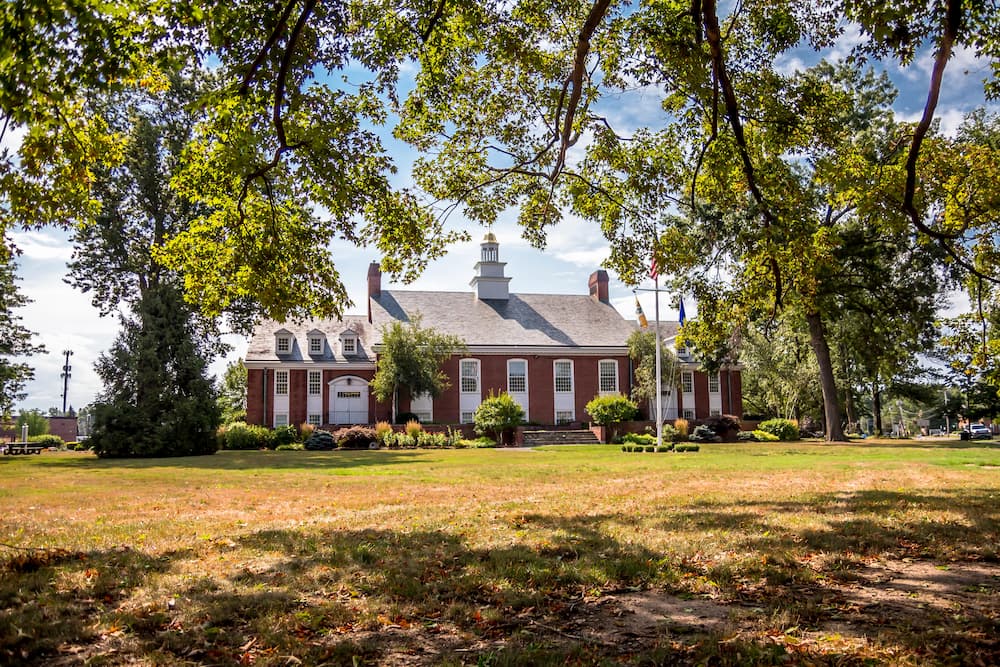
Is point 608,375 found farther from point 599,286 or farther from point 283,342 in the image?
point 283,342

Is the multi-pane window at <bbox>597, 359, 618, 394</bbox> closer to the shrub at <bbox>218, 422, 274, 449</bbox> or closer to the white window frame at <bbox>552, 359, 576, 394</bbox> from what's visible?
→ the white window frame at <bbox>552, 359, 576, 394</bbox>

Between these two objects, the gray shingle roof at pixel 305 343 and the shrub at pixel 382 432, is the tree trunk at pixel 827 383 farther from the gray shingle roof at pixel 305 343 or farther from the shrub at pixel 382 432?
the gray shingle roof at pixel 305 343

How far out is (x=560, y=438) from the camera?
35219mm

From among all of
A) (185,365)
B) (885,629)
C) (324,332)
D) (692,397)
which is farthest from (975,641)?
(692,397)

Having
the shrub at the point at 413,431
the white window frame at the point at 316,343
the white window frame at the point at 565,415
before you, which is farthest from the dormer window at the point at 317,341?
the white window frame at the point at 565,415

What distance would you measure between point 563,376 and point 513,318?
498 centimetres

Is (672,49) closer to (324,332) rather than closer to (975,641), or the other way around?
(975,641)

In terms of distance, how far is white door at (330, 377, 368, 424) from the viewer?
4022cm

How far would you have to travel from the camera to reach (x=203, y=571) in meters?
5.12

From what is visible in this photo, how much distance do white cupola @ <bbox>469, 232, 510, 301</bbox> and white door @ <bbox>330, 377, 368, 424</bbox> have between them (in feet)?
33.7

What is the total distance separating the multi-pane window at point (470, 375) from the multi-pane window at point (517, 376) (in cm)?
199

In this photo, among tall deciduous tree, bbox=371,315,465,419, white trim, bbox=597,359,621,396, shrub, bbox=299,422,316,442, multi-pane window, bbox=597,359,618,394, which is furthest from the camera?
multi-pane window, bbox=597,359,618,394

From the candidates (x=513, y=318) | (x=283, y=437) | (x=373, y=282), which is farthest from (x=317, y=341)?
(x=513, y=318)

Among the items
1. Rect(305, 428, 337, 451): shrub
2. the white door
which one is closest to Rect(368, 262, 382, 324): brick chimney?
the white door
